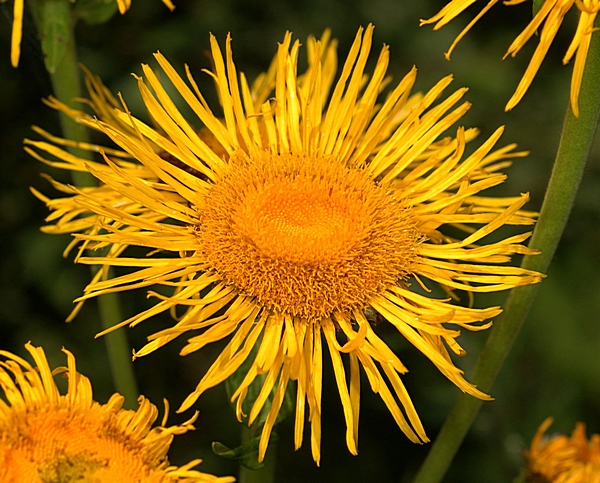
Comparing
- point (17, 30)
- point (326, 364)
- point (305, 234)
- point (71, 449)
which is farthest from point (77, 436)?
point (326, 364)

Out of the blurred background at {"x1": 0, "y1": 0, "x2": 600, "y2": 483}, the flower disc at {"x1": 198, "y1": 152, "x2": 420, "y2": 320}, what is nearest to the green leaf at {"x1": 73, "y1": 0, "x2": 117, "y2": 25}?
the flower disc at {"x1": 198, "y1": 152, "x2": 420, "y2": 320}

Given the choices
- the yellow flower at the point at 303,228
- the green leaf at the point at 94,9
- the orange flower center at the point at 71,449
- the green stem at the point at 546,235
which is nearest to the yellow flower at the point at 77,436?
the orange flower center at the point at 71,449

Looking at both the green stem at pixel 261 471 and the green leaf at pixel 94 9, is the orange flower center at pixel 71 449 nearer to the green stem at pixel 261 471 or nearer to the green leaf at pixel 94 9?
the green stem at pixel 261 471

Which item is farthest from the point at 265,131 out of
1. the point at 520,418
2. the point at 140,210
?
the point at 520,418

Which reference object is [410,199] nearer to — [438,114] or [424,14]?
[438,114]

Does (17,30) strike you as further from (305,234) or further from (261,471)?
(261,471)
